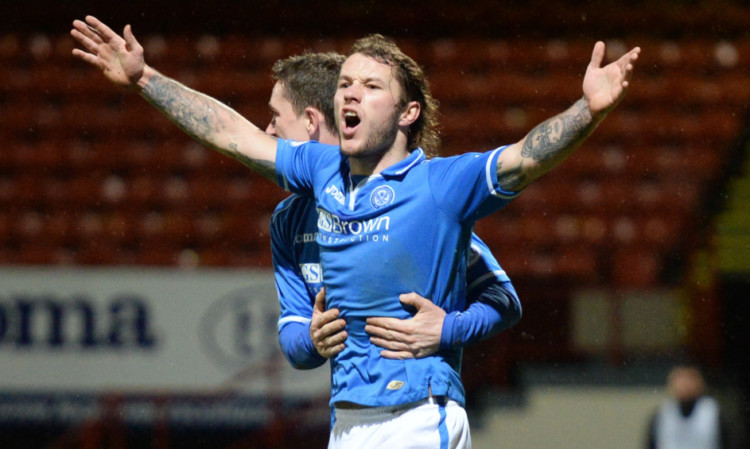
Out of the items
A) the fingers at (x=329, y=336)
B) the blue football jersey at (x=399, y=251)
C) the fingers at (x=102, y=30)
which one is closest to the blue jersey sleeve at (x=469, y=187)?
the blue football jersey at (x=399, y=251)

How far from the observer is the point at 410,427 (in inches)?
82.1

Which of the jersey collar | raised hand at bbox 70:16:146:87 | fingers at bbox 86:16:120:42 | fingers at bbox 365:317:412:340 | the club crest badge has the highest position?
fingers at bbox 86:16:120:42

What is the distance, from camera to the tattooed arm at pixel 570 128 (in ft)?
6.36

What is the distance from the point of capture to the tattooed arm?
1.94 metres

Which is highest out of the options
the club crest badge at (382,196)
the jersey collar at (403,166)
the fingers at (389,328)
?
the jersey collar at (403,166)

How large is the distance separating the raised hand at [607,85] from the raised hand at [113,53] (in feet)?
3.62

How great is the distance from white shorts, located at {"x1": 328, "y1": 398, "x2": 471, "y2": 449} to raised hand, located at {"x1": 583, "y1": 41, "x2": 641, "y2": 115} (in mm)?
727

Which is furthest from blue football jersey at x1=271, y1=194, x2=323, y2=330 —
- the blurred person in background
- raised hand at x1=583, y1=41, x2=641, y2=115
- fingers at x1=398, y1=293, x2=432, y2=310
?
the blurred person in background

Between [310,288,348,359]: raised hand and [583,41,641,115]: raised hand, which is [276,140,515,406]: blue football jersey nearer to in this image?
[310,288,348,359]: raised hand

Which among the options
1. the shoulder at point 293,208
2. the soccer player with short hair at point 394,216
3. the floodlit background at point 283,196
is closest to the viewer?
the soccer player with short hair at point 394,216

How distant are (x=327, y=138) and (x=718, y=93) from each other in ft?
13.9

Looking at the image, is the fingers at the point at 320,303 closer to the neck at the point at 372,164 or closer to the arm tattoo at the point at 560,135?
the neck at the point at 372,164

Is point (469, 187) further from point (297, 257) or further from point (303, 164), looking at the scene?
point (297, 257)

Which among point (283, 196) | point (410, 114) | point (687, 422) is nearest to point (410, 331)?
point (410, 114)
